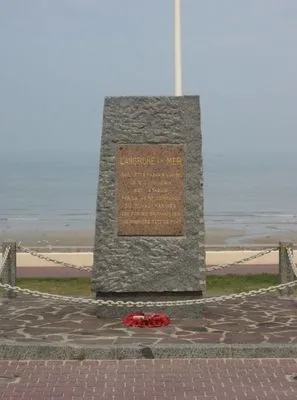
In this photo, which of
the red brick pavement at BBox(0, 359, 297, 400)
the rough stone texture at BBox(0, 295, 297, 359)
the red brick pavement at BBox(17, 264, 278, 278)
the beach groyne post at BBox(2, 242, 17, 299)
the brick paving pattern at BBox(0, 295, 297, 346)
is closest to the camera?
the red brick pavement at BBox(0, 359, 297, 400)

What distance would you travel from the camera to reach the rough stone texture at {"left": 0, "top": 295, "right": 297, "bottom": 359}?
26.0 ft

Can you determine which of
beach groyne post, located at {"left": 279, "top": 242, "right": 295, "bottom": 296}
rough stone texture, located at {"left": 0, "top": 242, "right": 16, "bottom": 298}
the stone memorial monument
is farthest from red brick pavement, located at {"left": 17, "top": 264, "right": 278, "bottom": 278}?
the stone memorial monument

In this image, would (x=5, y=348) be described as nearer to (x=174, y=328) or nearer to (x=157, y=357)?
(x=157, y=357)

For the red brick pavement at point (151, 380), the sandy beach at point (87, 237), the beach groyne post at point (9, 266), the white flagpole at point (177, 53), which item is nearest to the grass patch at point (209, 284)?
the beach groyne post at point (9, 266)

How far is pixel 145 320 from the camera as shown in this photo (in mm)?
9203

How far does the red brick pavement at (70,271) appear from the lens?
1555 centimetres

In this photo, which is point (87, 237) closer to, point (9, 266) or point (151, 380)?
point (9, 266)

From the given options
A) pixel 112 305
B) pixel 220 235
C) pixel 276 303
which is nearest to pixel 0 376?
pixel 112 305

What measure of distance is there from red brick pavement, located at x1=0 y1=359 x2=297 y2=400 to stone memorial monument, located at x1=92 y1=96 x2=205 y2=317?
2068 mm

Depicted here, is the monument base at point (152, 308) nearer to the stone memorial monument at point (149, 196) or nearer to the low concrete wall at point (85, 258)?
the stone memorial monument at point (149, 196)

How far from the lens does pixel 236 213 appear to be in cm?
4559

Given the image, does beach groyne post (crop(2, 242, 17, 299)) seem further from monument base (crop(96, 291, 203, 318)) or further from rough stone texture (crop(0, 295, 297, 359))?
monument base (crop(96, 291, 203, 318))

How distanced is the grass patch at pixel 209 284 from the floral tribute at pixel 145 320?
3523 mm

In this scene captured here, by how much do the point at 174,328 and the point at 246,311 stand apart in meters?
1.57
